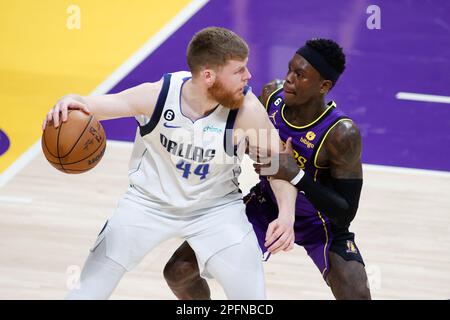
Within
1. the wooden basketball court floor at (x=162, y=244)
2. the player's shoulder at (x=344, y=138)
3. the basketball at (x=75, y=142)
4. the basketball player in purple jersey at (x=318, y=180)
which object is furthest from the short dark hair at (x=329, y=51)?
the wooden basketball court floor at (x=162, y=244)

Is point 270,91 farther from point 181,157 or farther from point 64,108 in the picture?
point 64,108

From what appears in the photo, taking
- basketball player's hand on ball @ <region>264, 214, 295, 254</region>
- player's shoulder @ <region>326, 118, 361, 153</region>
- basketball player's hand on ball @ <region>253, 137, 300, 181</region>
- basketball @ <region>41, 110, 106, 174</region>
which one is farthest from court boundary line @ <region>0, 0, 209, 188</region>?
basketball player's hand on ball @ <region>264, 214, 295, 254</region>

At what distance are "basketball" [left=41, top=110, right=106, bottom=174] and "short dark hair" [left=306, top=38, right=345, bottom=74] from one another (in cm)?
143

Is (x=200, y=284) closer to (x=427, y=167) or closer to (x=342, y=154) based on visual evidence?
(x=342, y=154)

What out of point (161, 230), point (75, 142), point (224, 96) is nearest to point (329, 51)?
point (224, 96)

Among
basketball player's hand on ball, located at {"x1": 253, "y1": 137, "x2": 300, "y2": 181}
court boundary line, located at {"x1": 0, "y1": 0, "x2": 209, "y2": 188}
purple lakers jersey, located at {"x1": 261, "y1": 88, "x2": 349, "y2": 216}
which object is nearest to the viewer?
basketball player's hand on ball, located at {"x1": 253, "y1": 137, "x2": 300, "y2": 181}

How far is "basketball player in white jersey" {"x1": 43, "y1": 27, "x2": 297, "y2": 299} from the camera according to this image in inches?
191

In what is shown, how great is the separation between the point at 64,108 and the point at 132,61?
5.71 metres

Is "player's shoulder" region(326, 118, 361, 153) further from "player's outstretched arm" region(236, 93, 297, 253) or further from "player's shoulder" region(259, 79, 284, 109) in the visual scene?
"player's shoulder" region(259, 79, 284, 109)

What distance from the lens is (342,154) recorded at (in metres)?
5.29

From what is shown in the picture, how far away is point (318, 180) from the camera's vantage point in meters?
5.48

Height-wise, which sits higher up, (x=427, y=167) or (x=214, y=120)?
(x=214, y=120)
